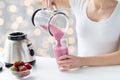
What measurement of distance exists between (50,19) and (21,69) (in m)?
0.28

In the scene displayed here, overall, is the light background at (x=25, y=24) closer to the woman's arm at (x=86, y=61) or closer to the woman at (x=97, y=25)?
the woman at (x=97, y=25)

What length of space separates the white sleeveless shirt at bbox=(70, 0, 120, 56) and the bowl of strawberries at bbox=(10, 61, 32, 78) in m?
0.45

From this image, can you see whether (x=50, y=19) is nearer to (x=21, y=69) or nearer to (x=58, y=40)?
(x=58, y=40)

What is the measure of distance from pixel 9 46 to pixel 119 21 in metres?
0.62

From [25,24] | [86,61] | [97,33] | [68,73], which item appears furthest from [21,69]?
[25,24]

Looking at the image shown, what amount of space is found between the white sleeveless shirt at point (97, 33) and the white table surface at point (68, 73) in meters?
0.22

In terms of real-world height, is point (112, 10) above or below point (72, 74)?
above

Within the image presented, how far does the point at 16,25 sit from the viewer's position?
2293 mm

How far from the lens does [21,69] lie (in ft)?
4.03

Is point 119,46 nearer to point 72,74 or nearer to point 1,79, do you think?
point 72,74

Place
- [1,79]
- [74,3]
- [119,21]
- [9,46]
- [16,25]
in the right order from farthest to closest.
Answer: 1. [16,25]
2. [74,3]
3. [119,21]
4. [9,46]
5. [1,79]

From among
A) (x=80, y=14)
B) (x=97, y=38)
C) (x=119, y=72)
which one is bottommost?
(x=119, y=72)

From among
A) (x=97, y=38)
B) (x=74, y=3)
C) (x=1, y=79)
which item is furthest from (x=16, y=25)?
(x=1, y=79)

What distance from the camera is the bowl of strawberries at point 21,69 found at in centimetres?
121
